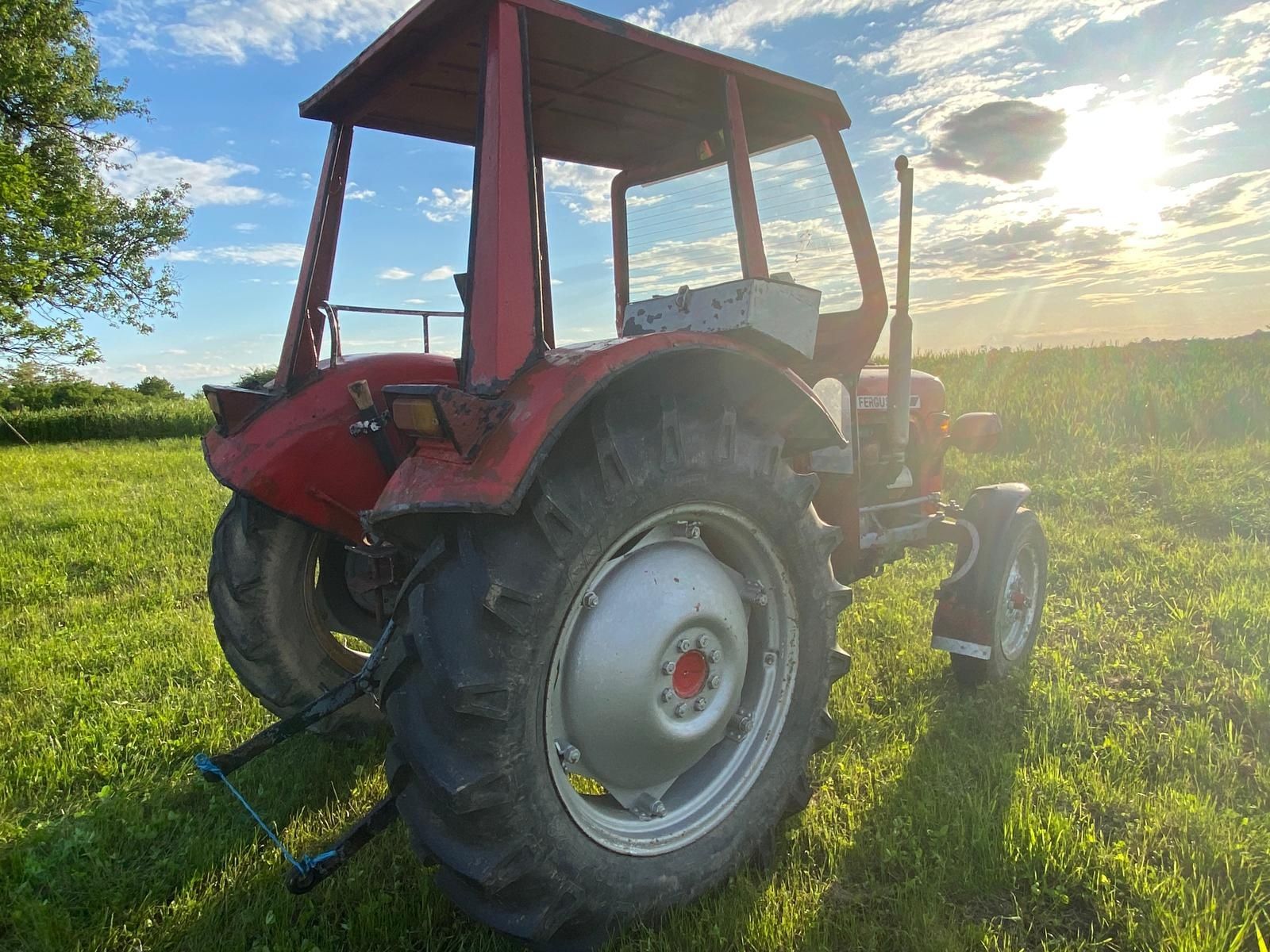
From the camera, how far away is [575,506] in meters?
1.79

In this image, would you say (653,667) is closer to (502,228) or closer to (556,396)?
(556,396)

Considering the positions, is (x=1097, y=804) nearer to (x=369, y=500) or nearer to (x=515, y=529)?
(x=515, y=529)

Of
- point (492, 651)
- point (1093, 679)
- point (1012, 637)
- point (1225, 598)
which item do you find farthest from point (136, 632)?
point (1225, 598)

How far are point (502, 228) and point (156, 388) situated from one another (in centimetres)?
3516

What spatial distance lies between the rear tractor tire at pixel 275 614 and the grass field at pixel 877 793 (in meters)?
0.31

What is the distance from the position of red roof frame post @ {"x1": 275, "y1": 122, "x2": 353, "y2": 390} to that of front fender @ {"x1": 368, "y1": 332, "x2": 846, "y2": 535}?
1146 mm

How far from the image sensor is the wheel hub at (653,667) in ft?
6.53

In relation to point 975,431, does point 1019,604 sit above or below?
below

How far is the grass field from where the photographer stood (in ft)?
6.81

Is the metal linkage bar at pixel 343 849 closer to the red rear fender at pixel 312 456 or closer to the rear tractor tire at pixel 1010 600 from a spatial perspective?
the red rear fender at pixel 312 456

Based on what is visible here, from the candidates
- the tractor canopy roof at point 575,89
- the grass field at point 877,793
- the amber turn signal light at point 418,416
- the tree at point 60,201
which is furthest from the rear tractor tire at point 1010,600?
the tree at point 60,201

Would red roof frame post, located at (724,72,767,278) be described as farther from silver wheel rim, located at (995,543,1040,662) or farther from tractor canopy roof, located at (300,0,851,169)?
silver wheel rim, located at (995,543,1040,662)

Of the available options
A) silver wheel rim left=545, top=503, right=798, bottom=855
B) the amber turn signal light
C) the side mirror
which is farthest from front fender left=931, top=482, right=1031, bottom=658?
the amber turn signal light

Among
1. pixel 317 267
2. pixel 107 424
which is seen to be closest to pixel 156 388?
pixel 107 424
